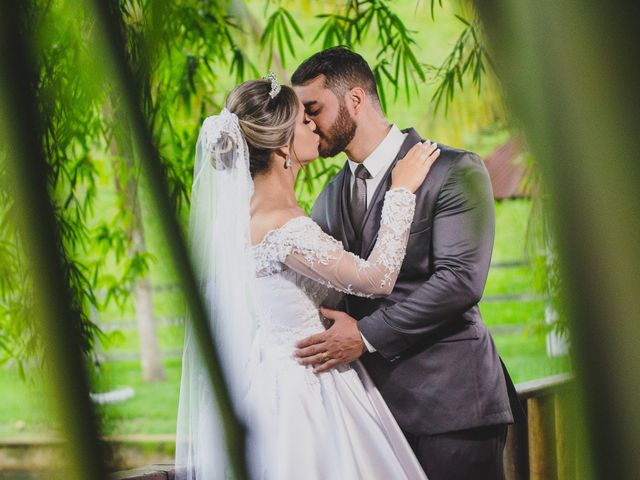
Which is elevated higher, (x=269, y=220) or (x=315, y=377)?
(x=269, y=220)

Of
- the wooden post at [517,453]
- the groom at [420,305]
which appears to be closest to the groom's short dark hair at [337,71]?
the groom at [420,305]

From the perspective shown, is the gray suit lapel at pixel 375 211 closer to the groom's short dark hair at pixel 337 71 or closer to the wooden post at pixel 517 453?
the groom's short dark hair at pixel 337 71

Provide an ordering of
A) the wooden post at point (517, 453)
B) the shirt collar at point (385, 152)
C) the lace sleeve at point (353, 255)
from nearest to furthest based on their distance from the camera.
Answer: the lace sleeve at point (353, 255) → the shirt collar at point (385, 152) → the wooden post at point (517, 453)

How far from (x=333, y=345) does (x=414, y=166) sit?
0.33 m

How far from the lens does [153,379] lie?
0.44m

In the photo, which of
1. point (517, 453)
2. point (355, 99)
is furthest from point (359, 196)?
point (517, 453)

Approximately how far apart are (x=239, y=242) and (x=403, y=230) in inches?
10.1

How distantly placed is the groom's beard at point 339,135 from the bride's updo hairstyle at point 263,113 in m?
0.07

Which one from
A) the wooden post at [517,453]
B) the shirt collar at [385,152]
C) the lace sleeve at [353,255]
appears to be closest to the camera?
the lace sleeve at [353,255]

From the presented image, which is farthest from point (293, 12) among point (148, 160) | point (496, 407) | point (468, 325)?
point (148, 160)

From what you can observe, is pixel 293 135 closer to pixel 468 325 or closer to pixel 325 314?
pixel 325 314

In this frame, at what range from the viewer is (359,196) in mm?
1338

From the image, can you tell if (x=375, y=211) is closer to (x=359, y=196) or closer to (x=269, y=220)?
(x=359, y=196)

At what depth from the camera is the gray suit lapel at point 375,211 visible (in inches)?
50.9
